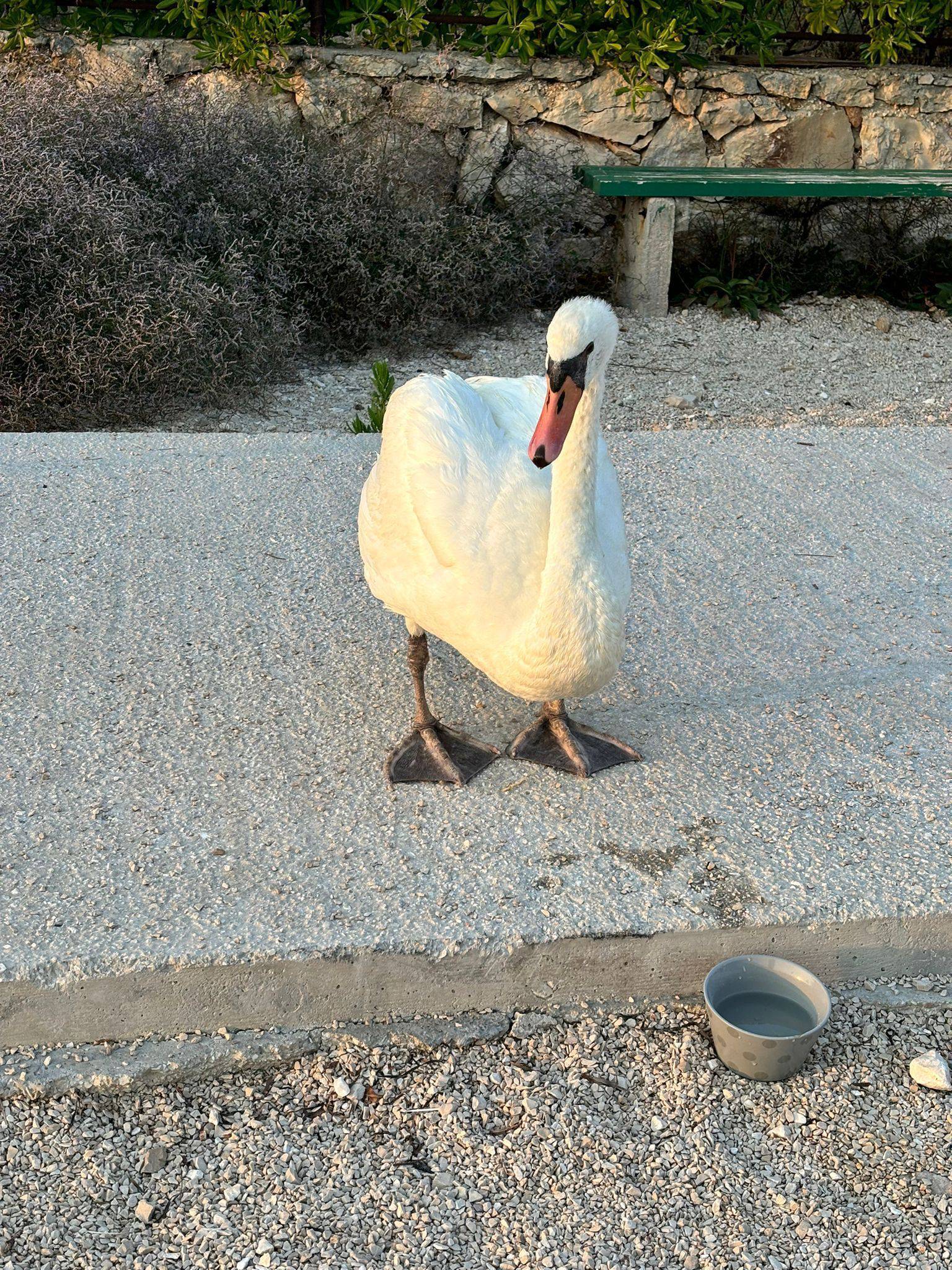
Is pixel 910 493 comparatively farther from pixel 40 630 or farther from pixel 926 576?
pixel 40 630

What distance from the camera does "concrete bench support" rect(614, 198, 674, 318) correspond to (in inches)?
298

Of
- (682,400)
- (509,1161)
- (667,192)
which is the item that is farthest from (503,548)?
(667,192)

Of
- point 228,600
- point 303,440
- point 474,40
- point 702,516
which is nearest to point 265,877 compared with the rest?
point 228,600

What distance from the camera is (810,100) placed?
27.1 feet

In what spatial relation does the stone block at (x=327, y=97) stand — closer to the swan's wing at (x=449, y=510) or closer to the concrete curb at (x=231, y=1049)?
the swan's wing at (x=449, y=510)

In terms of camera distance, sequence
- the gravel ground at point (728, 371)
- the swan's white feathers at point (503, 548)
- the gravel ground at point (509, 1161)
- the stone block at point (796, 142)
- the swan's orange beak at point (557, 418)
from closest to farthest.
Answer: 1. the gravel ground at point (509, 1161)
2. the swan's orange beak at point (557, 418)
3. the swan's white feathers at point (503, 548)
4. the gravel ground at point (728, 371)
5. the stone block at point (796, 142)

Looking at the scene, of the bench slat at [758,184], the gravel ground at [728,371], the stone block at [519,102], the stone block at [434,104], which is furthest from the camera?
the stone block at [519,102]

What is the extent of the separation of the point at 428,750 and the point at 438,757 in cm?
4

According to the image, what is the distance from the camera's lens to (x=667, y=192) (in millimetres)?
7410

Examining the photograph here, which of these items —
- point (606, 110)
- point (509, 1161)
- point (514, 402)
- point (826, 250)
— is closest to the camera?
point (509, 1161)

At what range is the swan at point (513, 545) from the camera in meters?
2.66

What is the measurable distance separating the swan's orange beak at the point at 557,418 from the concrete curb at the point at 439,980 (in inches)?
40.4

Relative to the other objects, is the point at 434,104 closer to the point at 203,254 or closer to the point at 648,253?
the point at 648,253

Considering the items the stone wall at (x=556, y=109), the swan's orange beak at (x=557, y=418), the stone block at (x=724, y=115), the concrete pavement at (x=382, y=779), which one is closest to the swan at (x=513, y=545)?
the swan's orange beak at (x=557, y=418)
